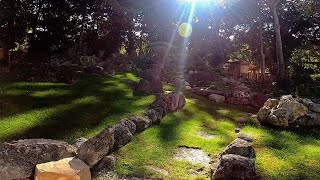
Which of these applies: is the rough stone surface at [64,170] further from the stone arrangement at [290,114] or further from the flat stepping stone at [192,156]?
the stone arrangement at [290,114]

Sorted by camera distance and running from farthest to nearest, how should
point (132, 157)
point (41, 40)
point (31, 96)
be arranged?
point (41, 40) → point (31, 96) → point (132, 157)

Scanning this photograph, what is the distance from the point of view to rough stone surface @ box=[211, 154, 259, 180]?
21.6 ft

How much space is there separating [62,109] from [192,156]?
4.80m

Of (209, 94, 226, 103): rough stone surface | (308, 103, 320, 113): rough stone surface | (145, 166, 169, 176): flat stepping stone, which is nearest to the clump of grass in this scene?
(145, 166, 169, 176): flat stepping stone

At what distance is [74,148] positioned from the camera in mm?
7105

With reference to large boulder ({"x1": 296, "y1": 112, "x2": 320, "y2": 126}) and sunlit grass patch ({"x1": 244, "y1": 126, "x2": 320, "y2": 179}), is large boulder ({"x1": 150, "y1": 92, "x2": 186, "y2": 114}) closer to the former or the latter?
sunlit grass patch ({"x1": 244, "y1": 126, "x2": 320, "y2": 179})

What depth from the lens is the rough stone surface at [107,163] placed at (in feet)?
22.8

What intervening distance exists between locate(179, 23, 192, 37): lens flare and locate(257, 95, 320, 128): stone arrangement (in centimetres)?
2179

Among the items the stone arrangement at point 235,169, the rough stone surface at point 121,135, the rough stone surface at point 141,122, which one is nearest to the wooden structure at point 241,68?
the rough stone surface at point 141,122

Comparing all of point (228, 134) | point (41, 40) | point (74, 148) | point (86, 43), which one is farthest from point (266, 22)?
point (74, 148)

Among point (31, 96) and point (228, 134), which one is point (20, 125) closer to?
point (31, 96)

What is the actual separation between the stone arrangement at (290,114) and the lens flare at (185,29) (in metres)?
21.8

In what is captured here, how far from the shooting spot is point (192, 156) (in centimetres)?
806

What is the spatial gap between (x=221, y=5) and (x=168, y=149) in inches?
977
